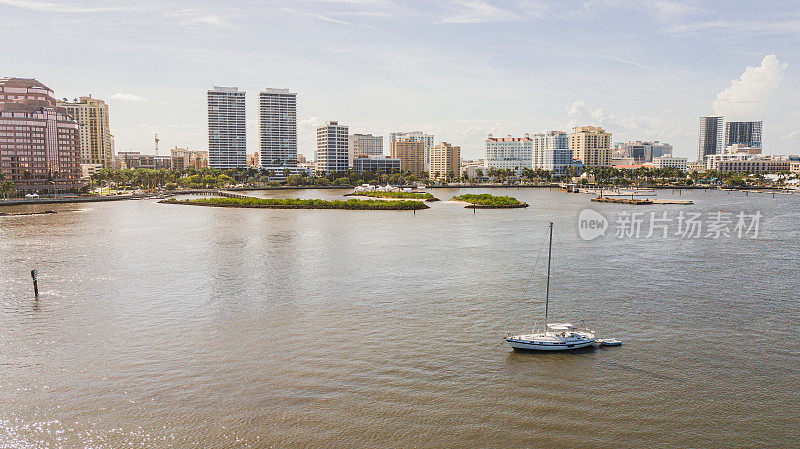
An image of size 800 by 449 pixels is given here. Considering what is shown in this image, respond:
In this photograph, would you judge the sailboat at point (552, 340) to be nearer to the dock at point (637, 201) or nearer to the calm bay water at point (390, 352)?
the calm bay water at point (390, 352)

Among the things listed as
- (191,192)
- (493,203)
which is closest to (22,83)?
(191,192)

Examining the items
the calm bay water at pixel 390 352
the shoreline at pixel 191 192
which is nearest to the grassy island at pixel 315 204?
the shoreline at pixel 191 192

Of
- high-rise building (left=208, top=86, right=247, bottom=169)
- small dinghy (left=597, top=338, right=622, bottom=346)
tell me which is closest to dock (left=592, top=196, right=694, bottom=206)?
small dinghy (left=597, top=338, right=622, bottom=346)

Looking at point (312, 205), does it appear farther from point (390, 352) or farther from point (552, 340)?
point (552, 340)

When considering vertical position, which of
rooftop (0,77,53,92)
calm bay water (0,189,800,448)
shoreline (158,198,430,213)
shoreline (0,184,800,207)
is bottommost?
calm bay water (0,189,800,448)

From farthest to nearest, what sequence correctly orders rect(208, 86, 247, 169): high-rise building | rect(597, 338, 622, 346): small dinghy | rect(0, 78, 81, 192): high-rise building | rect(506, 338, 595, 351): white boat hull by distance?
rect(208, 86, 247, 169): high-rise building < rect(0, 78, 81, 192): high-rise building < rect(597, 338, 622, 346): small dinghy < rect(506, 338, 595, 351): white boat hull

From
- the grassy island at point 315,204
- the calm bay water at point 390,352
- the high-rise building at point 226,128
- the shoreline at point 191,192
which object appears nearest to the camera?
the calm bay water at point 390,352

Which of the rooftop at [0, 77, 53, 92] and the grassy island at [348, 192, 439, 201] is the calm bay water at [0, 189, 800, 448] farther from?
the rooftop at [0, 77, 53, 92]
